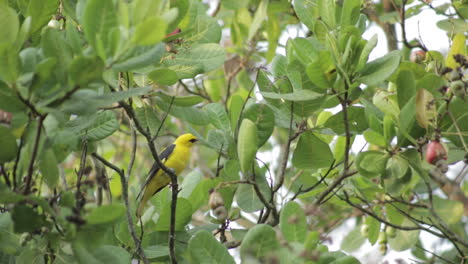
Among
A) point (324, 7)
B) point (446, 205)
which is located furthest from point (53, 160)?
point (446, 205)

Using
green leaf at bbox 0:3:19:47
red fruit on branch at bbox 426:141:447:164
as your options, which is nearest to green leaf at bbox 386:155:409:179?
red fruit on branch at bbox 426:141:447:164

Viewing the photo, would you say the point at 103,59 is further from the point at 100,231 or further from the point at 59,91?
the point at 100,231

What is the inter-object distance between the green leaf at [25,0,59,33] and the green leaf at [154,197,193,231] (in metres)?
0.91

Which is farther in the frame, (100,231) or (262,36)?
(262,36)


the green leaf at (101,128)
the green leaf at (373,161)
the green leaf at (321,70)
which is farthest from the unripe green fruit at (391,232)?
the green leaf at (101,128)

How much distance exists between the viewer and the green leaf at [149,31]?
166 cm

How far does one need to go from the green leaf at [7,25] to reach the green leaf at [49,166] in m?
0.35

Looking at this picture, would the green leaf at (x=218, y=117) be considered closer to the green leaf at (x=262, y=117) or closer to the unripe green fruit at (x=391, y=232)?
the green leaf at (x=262, y=117)

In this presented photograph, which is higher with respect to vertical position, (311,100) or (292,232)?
(311,100)

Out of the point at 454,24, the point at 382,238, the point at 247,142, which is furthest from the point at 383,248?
the point at 247,142

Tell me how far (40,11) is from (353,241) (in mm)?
2670

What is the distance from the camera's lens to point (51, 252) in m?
2.23

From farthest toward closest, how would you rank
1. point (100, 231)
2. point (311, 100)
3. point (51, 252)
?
point (311, 100) → point (51, 252) → point (100, 231)

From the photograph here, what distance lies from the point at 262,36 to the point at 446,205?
2.56m
